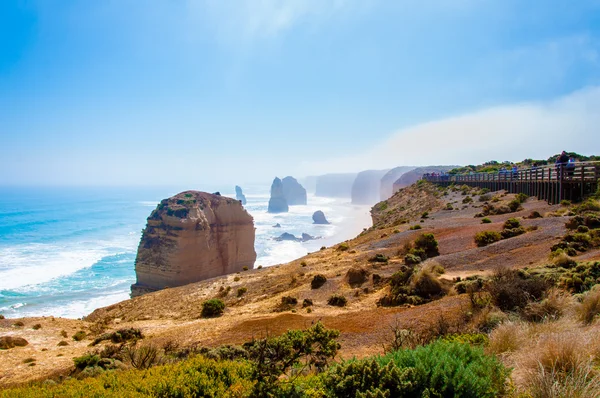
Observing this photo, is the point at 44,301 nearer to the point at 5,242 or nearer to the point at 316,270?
the point at 316,270

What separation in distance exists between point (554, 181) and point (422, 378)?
1050 inches

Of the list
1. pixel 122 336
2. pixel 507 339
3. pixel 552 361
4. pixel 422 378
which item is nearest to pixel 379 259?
pixel 122 336

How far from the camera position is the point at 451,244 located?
2106 centimetres

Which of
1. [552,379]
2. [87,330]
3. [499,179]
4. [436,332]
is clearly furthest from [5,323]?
[499,179]

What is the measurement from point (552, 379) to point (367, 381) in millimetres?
2340

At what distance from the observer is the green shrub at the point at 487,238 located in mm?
19125

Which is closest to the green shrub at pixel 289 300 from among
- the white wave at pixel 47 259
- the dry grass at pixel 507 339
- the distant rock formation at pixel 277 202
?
the dry grass at pixel 507 339

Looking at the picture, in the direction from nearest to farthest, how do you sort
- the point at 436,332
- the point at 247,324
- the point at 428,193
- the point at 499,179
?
the point at 436,332
the point at 247,324
the point at 499,179
the point at 428,193

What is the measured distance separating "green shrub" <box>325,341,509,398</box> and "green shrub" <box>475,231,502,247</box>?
16.2 metres

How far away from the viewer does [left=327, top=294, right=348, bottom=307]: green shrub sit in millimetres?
15203

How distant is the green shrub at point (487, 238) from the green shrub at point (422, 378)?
16.2 metres

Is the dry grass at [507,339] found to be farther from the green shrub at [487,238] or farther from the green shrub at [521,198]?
the green shrub at [521,198]

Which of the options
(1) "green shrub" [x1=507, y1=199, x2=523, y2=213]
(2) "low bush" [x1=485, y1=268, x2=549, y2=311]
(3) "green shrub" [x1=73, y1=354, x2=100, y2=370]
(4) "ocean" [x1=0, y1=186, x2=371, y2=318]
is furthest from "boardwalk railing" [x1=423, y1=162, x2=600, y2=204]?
(4) "ocean" [x1=0, y1=186, x2=371, y2=318]

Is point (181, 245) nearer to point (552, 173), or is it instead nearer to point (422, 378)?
point (552, 173)
